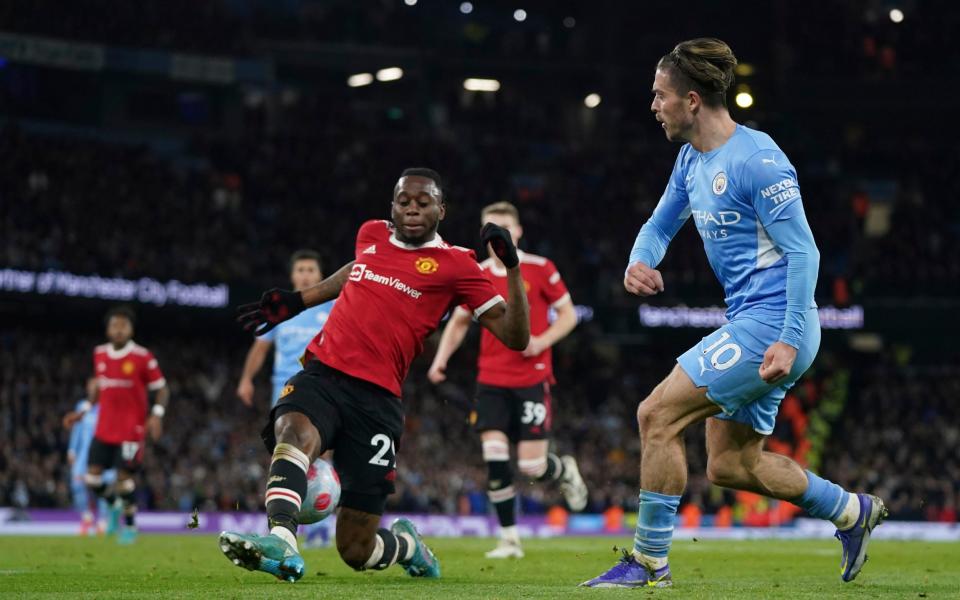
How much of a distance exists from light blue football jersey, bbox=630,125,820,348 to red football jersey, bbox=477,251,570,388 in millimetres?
4958

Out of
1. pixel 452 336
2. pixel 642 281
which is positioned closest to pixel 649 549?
pixel 642 281

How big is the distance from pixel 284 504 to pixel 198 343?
3005cm

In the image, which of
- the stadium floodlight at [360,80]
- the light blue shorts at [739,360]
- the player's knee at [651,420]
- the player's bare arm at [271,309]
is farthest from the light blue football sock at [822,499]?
the stadium floodlight at [360,80]

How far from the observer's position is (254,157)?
3834cm

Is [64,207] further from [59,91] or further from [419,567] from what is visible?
[419,567]

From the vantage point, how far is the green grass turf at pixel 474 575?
22.8 feet

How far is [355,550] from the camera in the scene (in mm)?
7570

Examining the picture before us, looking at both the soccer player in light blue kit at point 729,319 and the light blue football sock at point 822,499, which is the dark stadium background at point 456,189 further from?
the soccer player in light blue kit at point 729,319

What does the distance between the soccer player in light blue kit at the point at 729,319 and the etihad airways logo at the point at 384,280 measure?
1.18 meters

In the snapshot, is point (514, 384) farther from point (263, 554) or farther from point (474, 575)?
point (263, 554)

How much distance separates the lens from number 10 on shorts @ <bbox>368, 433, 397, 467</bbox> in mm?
7371

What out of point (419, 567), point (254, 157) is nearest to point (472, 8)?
point (254, 157)

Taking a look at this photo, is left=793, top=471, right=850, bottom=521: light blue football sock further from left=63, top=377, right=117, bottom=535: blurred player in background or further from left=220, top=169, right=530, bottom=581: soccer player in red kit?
left=63, top=377, right=117, bottom=535: blurred player in background

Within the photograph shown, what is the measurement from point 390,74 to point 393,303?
3835cm
